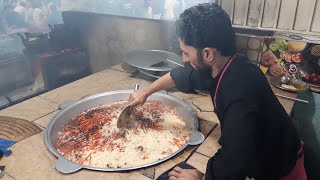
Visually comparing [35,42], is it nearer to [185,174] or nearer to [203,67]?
[203,67]

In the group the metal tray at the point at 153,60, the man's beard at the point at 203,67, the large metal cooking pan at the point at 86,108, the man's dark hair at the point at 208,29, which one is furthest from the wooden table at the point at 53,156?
the man's dark hair at the point at 208,29

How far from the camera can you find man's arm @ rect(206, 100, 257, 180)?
139cm

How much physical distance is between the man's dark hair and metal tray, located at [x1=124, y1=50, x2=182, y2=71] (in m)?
1.66

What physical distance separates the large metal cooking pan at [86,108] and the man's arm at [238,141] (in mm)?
603

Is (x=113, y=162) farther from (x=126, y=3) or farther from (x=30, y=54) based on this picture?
(x=30, y=54)

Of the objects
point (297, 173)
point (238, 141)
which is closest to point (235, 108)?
point (238, 141)

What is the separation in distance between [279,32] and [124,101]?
2371mm

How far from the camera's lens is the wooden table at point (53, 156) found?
70.6 inches

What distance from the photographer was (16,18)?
340 inches

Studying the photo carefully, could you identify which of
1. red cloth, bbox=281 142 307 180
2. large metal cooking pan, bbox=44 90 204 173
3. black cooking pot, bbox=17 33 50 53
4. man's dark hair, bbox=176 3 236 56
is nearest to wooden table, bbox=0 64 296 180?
large metal cooking pan, bbox=44 90 204 173

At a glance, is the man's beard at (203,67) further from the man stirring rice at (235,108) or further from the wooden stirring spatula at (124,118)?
the wooden stirring spatula at (124,118)

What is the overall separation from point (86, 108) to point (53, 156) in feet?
3.30

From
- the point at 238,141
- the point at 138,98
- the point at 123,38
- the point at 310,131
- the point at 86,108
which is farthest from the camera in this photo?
the point at 123,38

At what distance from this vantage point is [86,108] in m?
2.94
